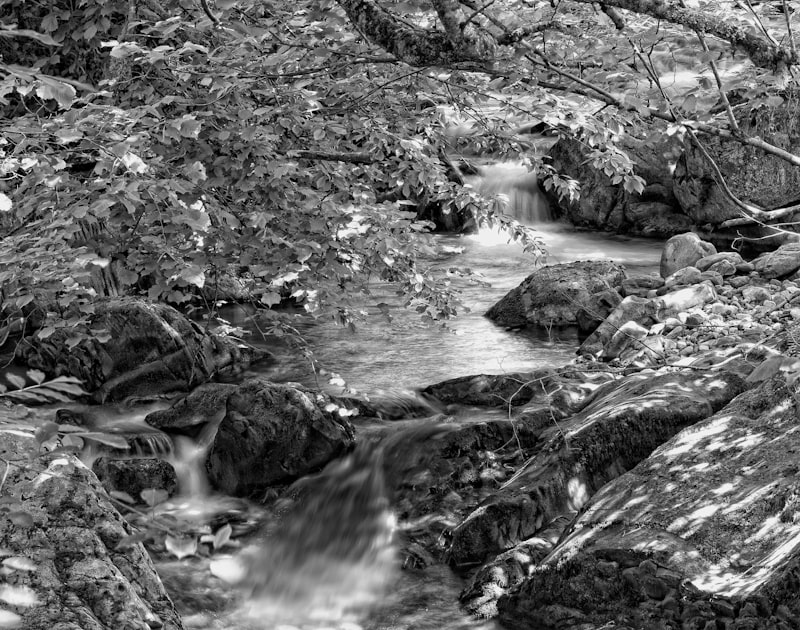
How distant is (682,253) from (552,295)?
2027 millimetres

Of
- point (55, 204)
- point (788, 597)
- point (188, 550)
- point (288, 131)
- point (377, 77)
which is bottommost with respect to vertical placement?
point (788, 597)

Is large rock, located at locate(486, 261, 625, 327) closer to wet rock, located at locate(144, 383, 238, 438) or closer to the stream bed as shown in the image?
the stream bed

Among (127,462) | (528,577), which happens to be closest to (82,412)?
(127,462)

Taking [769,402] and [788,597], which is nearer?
[788,597]

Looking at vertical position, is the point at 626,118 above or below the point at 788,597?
above

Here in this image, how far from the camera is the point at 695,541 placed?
11.9ft

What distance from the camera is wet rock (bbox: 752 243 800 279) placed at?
8.99m

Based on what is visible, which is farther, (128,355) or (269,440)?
(128,355)

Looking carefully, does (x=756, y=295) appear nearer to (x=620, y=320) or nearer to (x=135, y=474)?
(x=620, y=320)

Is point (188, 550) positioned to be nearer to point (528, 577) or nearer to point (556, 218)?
point (528, 577)

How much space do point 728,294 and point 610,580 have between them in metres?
5.71

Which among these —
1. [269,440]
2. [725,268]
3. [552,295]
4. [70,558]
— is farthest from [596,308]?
[70,558]

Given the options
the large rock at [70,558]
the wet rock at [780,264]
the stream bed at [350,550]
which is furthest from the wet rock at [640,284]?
the large rock at [70,558]

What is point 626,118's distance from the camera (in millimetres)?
4180
